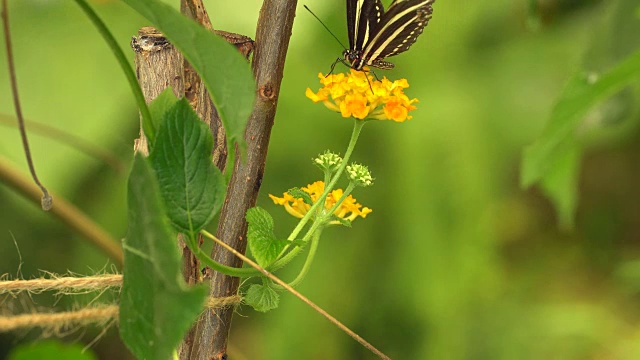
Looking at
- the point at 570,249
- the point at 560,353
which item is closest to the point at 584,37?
the point at 570,249

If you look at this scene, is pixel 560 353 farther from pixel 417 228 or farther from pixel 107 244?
pixel 107 244

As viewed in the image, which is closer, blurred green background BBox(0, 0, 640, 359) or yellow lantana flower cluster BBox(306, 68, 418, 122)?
yellow lantana flower cluster BBox(306, 68, 418, 122)

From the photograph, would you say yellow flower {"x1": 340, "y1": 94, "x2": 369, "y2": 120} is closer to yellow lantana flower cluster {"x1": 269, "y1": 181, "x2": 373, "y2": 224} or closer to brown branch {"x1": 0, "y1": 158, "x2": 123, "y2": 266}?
yellow lantana flower cluster {"x1": 269, "y1": 181, "x2": 373, "y2": 224}

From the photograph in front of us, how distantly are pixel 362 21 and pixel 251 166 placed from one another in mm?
70

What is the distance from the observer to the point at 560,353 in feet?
2.93

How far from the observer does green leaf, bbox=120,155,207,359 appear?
149mm

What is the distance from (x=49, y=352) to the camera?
0.62ft

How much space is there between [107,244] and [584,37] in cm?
66

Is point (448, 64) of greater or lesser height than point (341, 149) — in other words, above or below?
above

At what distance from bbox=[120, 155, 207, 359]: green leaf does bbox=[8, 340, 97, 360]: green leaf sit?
19mm

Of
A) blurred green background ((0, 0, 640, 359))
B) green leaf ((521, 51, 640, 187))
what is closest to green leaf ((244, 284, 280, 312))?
green leaf ((521, 51, 640, 187))

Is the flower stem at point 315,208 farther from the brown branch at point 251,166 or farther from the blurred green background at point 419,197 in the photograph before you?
the blurred green background at point 419,197

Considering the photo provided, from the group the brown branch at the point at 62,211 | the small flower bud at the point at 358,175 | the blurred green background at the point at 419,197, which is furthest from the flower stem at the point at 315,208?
the blurred green background at the point at 419,197

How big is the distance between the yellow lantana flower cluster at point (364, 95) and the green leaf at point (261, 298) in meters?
0.06
